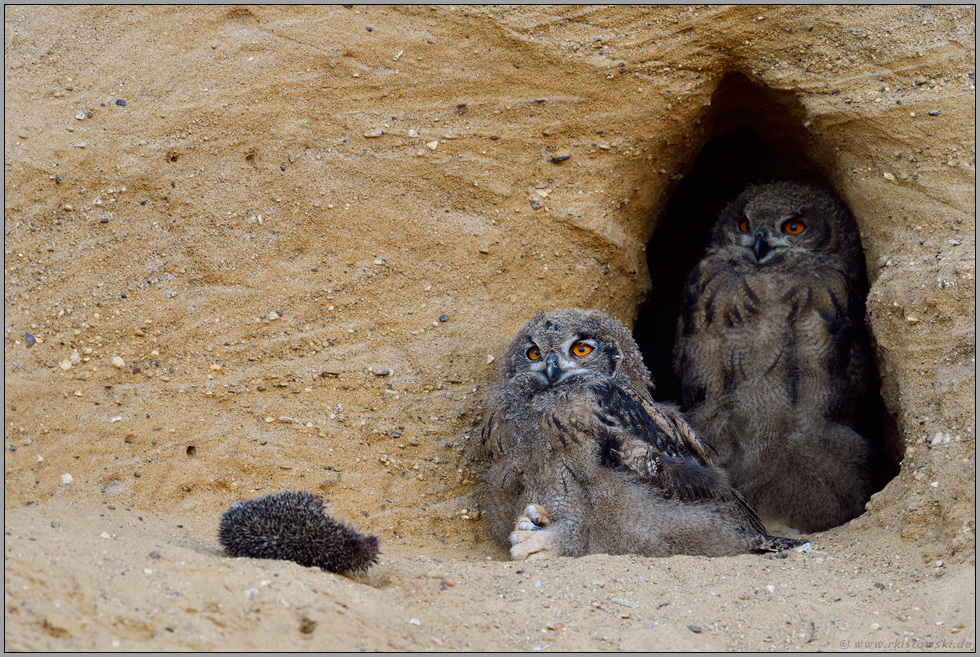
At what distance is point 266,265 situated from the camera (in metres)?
5.03

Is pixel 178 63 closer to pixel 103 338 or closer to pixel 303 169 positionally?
pixel 303 169

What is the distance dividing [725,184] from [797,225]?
57.5 inches

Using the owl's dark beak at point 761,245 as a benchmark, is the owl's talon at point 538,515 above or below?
below

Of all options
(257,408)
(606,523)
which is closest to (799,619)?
(606,523)

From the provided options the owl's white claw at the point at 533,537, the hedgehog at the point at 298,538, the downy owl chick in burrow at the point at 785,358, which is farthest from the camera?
the downy owl chick in burrow at the point at 785,358

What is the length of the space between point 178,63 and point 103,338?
64.2 inches

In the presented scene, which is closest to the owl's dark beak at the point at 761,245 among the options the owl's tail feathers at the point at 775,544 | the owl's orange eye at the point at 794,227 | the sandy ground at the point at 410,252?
the owl's orange eye at the point at 794,227

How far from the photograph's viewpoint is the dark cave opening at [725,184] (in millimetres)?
5734

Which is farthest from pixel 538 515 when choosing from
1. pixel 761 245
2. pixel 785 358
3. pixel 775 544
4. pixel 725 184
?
pixel 725 184

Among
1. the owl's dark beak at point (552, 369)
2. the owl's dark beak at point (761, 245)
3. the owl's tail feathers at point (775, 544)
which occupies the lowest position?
the owl's tail feathers at point (775, 544)

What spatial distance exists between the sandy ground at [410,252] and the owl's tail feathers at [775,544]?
0.18 meters

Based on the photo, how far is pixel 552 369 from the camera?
4801mm

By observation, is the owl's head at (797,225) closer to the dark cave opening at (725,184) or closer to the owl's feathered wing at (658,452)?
the dark cave opening at (725,184)

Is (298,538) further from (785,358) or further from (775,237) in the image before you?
(775,237)
